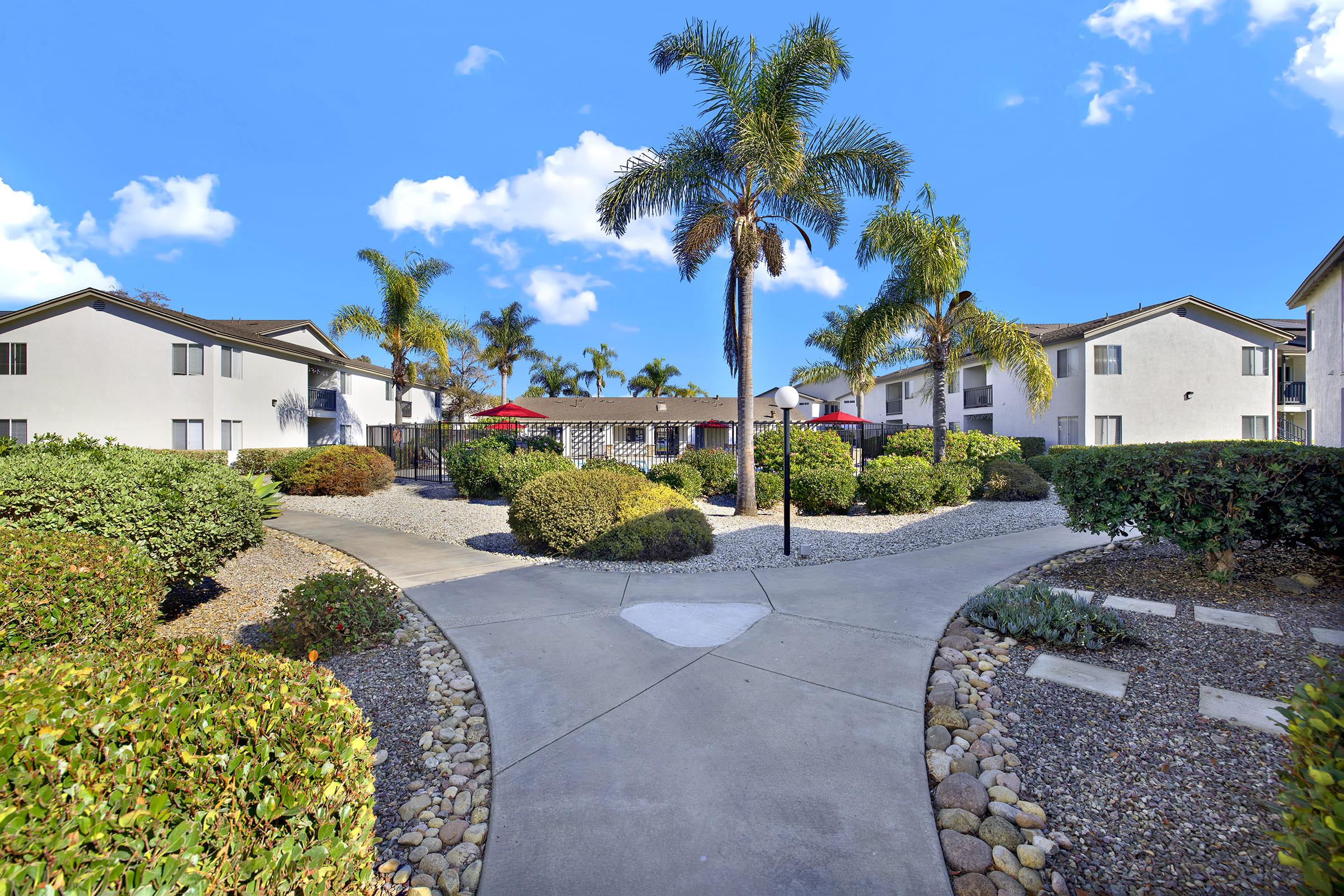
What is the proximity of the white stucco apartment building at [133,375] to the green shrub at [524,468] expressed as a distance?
15.6m

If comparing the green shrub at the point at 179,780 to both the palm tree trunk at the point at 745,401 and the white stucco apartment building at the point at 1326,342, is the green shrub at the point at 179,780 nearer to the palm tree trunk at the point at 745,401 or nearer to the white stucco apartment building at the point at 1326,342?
the palm tree trunk at the point at 745,401

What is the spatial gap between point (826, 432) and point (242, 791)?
47.9ft

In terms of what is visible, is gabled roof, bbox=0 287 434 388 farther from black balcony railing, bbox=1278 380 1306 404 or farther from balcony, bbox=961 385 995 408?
black balcony railing, bbox=1278 380 1306 404

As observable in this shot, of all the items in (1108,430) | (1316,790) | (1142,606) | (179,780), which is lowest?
(1142,606)

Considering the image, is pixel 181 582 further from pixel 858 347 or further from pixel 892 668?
pixel 858 347

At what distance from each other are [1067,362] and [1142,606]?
79.7 feet

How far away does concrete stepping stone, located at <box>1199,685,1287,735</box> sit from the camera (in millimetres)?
3203

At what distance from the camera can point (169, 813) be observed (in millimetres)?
1368

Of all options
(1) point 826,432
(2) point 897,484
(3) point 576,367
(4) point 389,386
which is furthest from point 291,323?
(2) point 897,484

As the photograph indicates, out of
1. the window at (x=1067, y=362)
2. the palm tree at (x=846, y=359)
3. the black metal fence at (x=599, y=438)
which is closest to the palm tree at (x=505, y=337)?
the black metal fence at (x=599, y=438)

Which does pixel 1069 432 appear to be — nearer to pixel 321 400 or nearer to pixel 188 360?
pixel 321 400

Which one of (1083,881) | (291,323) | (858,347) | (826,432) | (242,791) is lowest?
(1083,881)

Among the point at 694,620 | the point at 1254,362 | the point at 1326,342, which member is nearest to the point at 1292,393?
the point at 1254,362

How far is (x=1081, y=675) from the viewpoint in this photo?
3.87m
